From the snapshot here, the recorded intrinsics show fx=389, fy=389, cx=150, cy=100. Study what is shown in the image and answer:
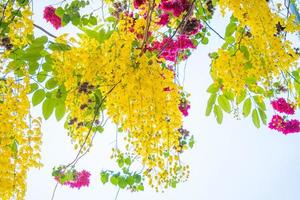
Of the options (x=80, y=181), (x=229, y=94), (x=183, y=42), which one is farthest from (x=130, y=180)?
(x=183, y=42)

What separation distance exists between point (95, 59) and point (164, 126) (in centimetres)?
44

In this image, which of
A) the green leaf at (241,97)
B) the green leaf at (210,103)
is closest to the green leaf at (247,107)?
the green leaf at (241,97)

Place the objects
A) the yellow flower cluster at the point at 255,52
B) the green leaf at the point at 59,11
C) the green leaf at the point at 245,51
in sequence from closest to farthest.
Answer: the yellow flower cluster at the point at 255,52, the green leaf at the point at 245,51, the green leaf at the point at 59,11

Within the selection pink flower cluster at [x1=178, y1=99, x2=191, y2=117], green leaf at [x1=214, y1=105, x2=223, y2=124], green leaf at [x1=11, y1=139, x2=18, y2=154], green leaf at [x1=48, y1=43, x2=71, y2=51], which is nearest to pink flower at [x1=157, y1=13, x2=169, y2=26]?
pink flower cluster at [x1=178, y1=99, x2=191, y2=117]

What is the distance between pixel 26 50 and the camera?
69.3 inches

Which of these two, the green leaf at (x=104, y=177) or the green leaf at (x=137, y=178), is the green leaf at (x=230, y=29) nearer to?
the green leaf at (x=137, y=178)

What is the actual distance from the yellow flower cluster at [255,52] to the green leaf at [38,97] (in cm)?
87

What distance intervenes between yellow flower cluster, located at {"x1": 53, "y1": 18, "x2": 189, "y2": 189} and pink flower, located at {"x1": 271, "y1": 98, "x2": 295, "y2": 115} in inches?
27.1

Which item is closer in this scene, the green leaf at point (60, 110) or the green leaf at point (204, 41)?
the green leaf at point (60, 110)

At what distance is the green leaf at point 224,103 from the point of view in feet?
6.81

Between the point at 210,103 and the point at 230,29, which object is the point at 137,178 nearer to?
the point at 210,103

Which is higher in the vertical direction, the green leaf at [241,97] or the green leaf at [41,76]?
the green leaf at [241,97]

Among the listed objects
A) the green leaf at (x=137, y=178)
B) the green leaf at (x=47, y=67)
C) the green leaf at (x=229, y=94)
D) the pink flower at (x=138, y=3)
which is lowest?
the green leaf at (x=137, y=178)

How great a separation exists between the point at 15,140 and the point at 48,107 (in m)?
0.23
